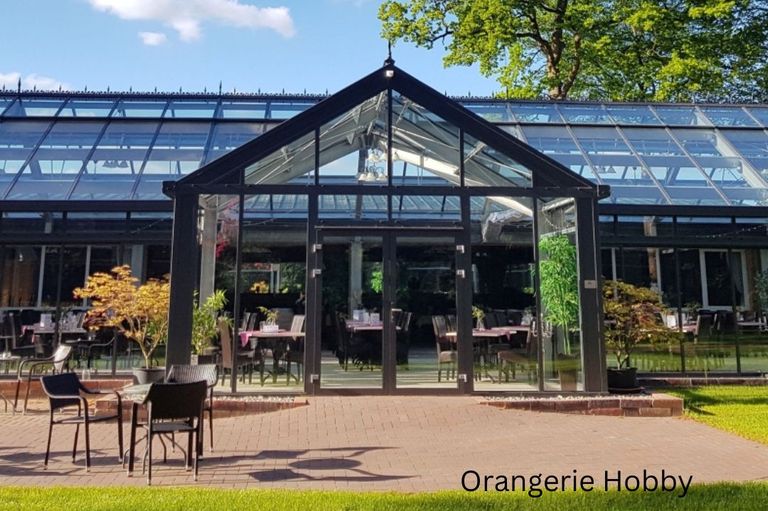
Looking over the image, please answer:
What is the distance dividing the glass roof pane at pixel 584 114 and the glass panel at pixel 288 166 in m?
7.34

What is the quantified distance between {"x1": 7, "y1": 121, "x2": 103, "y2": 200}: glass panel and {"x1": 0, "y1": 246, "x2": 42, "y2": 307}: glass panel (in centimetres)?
107

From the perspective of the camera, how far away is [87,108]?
44.6ft

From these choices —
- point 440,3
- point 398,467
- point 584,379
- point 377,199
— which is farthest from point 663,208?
point 440,3

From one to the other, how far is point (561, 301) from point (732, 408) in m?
2.93

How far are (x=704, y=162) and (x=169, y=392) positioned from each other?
11308 millimetres

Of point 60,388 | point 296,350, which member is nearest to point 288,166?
point 296,350

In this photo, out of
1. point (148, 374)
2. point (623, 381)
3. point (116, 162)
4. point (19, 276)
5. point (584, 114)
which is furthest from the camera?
point (584, 114)

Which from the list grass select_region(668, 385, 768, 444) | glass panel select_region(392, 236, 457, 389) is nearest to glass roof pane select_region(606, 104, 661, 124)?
grass select_region(668, 385, 768, 444)

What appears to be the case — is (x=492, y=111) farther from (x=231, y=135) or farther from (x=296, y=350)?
(x=296, y=350)

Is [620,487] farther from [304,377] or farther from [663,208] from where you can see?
[663,208]

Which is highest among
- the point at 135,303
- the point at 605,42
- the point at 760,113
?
the point at 605,42

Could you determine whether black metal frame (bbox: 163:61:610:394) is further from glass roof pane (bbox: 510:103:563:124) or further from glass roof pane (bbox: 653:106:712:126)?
glass roof pane (bbox: 653:106:712:126)

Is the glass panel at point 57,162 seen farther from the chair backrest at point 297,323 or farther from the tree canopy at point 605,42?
the tree canopy at point 605,42

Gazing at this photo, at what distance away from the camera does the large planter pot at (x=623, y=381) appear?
30.1 feet
